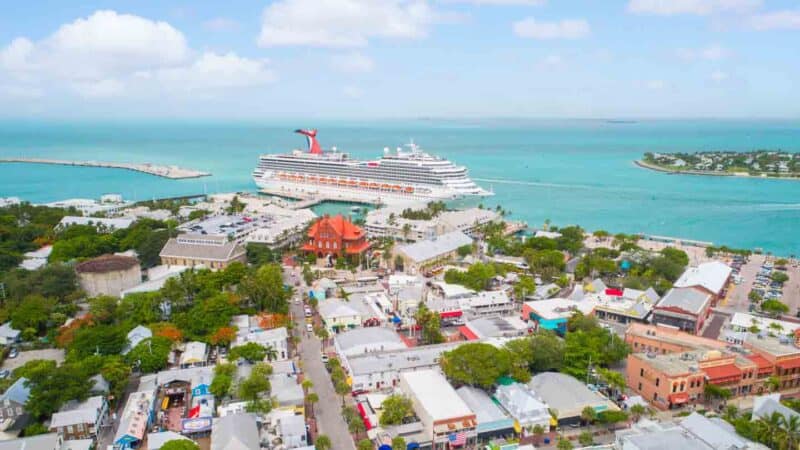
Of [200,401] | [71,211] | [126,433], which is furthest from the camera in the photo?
[71,211]

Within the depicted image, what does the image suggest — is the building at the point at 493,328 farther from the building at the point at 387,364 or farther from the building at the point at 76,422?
the building at the point at 76,422

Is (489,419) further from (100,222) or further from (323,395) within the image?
(100,222)

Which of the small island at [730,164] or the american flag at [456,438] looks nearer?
the american flag at [456,438]

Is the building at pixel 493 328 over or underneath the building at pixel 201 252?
underneath

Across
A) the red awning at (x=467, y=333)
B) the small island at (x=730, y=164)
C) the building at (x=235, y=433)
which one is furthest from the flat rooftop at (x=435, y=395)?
the small island at (x=730, y=164)

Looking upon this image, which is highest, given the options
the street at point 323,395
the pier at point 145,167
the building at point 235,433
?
the pier at point 145,167

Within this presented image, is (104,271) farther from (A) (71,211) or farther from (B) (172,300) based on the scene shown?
(A) (71,211)

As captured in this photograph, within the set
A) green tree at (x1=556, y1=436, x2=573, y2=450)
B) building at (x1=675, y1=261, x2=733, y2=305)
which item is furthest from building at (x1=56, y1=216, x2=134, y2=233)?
building at (x1=675, y1=261, x2=733, y2=305)

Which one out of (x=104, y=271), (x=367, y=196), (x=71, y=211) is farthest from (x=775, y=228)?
(x=71, y=211)
